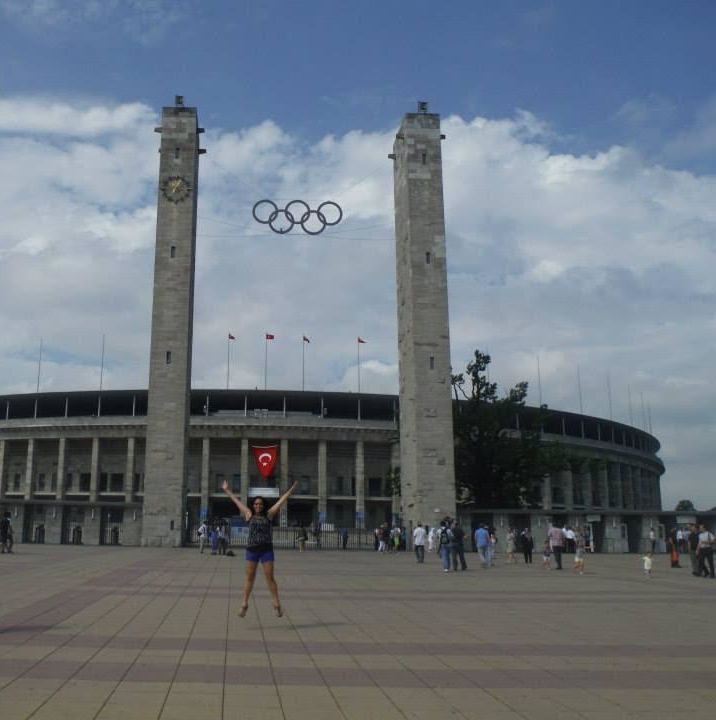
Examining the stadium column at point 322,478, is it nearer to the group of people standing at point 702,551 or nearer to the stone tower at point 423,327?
the stone tower at point 423,327

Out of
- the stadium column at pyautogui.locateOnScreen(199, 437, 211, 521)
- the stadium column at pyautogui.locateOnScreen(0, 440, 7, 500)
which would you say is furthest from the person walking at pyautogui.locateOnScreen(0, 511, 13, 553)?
the stadium column at pyautogui.locateOnScreen(0, 440, 7, 500)

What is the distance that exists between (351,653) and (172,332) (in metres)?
42.3

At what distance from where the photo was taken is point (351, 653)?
35.5 ft

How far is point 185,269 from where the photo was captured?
51.7 m

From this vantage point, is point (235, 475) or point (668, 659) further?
point (235, 475)

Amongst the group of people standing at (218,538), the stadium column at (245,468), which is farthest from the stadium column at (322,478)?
the group of people standing at (218,538)

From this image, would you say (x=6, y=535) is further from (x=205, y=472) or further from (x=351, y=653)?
(x=205, y=472)

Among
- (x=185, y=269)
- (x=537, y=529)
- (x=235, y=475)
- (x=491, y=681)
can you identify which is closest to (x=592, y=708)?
(x=491, y=681)

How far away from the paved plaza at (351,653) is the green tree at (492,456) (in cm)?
3478

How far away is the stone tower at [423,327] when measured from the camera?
4916 centimetres

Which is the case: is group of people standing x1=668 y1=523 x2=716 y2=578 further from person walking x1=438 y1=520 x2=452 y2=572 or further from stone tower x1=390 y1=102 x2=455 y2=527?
stone tower x1=390 y1=102 x2=455 y2=527

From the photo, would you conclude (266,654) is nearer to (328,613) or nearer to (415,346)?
(328,613)

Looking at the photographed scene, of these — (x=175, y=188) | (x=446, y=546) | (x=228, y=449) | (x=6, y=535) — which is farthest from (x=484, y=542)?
(x=228, y=449)

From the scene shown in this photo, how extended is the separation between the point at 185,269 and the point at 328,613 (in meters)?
39.2
